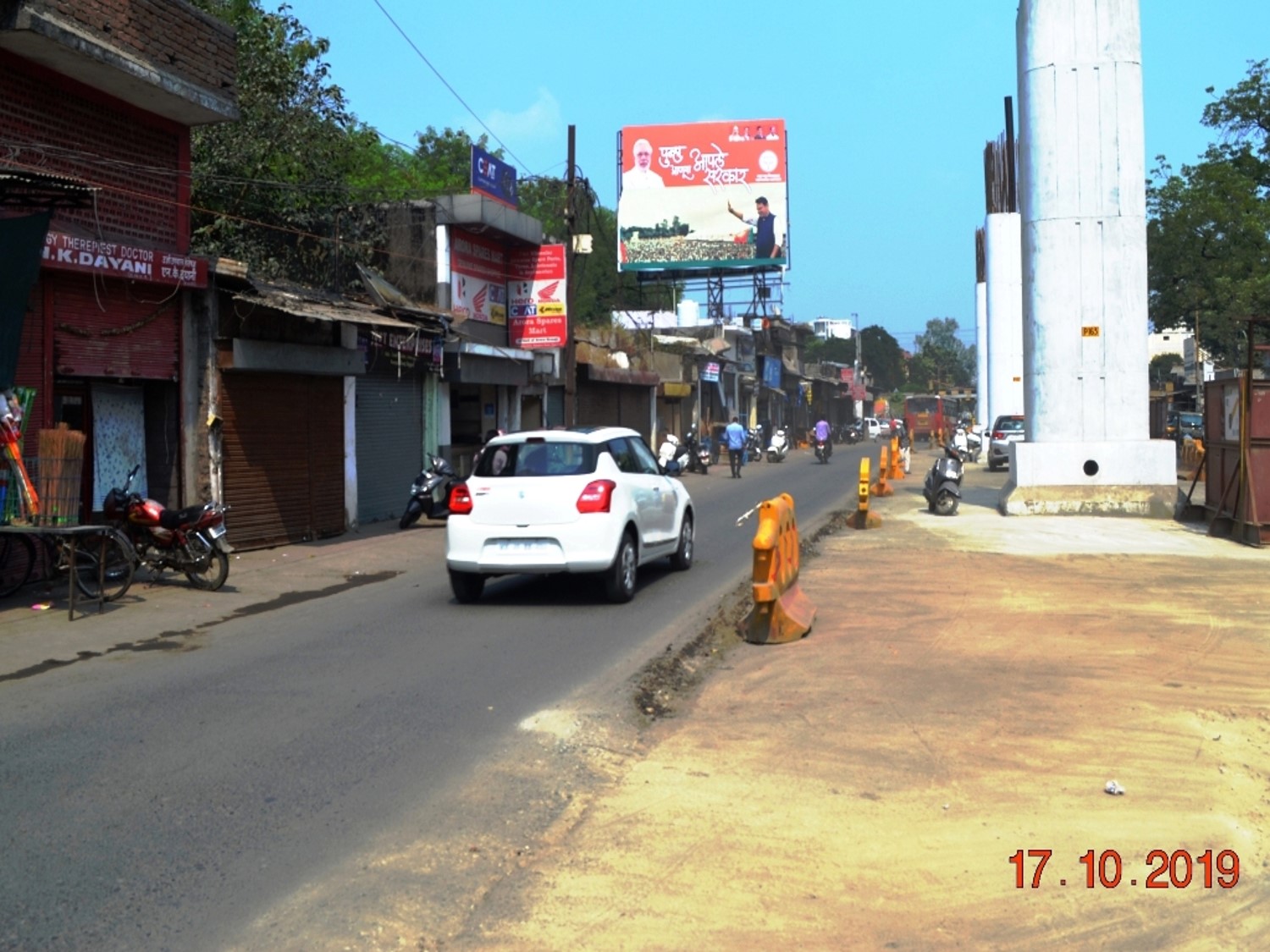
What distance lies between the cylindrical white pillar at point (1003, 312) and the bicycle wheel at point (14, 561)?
123 feet

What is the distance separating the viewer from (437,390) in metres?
24.2

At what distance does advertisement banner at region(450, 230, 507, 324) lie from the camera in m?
25.1

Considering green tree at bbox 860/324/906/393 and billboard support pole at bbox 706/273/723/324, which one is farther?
green tree at bbox 860/324/906/393

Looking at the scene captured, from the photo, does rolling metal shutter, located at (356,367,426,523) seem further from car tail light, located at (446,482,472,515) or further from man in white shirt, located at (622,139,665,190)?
man in white shirt, located at (622,139,665,190)

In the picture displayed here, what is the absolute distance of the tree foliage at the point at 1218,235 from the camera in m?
39.3

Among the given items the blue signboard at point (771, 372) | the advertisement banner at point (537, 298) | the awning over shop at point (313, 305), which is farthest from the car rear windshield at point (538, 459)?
the blue signboard at point (771, 372)

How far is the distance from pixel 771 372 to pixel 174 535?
55.2 meters

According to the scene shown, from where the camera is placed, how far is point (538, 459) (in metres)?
11.6

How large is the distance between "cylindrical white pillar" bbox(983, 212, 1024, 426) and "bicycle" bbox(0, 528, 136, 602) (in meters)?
37.0

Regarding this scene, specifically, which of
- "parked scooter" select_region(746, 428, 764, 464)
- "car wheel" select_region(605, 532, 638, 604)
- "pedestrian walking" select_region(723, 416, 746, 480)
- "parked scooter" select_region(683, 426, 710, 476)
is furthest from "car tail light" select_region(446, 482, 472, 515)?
"parked scooter" select_region(746, 428, 764, 464)

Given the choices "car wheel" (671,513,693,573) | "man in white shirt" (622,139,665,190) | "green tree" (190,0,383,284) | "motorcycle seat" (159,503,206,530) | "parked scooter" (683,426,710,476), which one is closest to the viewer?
"motorcycle seat" (159,503,206,530)

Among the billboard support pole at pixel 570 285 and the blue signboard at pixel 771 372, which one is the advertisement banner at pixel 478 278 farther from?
the blue signboard at pixel 771 372

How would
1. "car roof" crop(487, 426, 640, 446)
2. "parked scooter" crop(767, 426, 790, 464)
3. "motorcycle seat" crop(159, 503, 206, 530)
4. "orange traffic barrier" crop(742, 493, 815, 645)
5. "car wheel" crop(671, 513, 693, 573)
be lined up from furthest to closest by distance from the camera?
1. "parked scooter" crop(767, 426, 790, 464)
2. "car wheel" crop(671, 513, 693, 573)
3. "motorcycle seat" crop(159, 503, 206, 530)
4. "car roof" crop(487, 426, 640, 446)
5. "orange traffic barrier" crop(742, 493, 815, 645)

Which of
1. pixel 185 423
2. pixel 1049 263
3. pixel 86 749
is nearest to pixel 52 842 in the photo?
pixel 86 749
